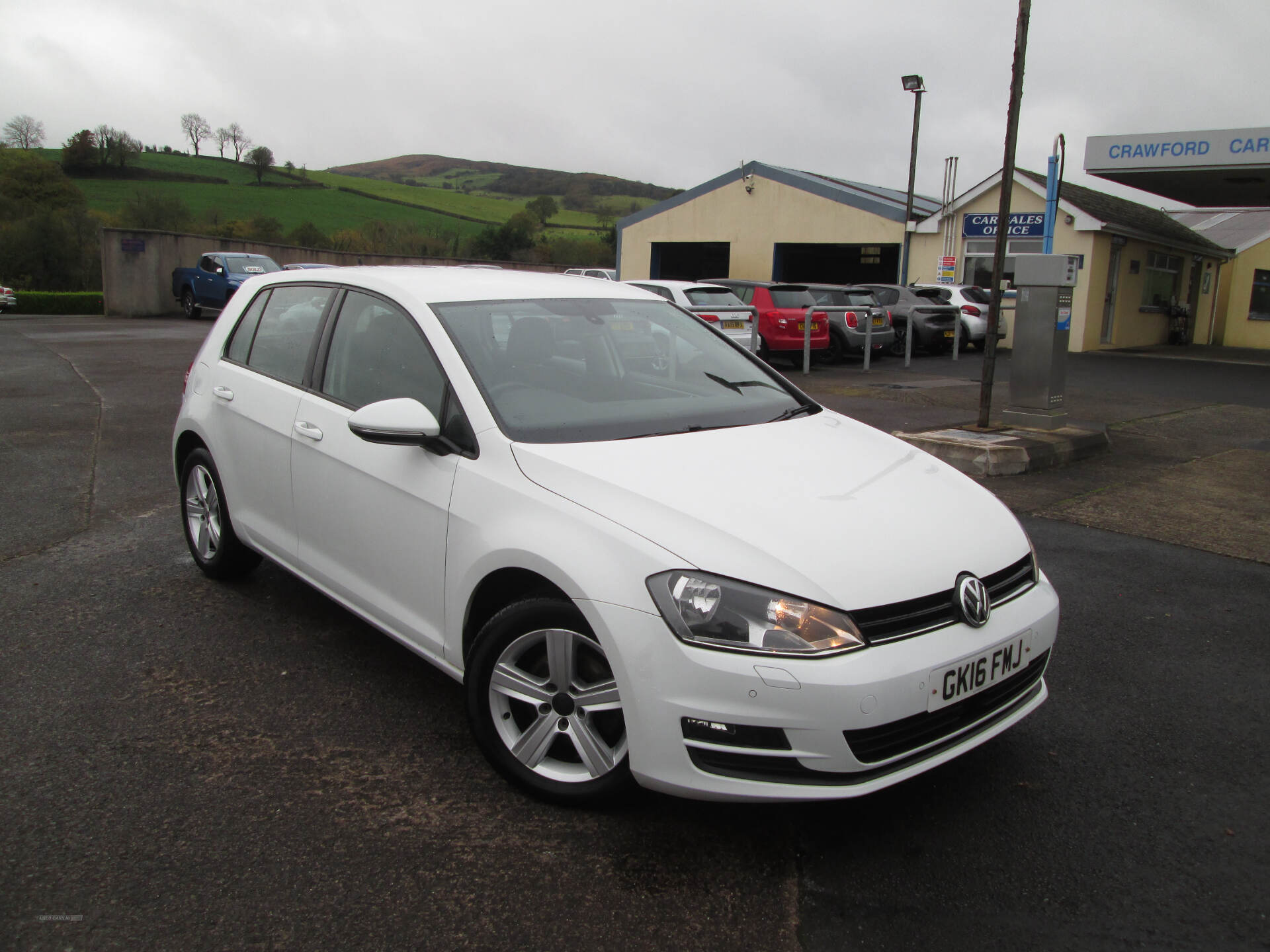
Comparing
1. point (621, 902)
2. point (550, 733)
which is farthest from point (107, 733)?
point (621, 902)

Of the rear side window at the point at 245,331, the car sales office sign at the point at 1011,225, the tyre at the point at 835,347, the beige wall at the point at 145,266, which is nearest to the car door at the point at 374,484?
the rear side window at the point at 245,331

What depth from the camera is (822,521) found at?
9.11 feet

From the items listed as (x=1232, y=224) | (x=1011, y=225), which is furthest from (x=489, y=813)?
(x=1232, y=224)

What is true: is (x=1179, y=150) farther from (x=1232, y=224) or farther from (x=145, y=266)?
(x=145, y=266)

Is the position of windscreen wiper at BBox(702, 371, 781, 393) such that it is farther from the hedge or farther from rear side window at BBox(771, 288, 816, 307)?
the hedge

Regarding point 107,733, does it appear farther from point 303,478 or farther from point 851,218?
point 851,218

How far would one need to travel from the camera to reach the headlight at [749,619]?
2.48 m

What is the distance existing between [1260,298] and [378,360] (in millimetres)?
33331

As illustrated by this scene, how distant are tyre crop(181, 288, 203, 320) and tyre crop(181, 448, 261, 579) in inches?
1045

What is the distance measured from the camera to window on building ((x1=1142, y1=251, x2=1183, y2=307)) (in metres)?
26.4

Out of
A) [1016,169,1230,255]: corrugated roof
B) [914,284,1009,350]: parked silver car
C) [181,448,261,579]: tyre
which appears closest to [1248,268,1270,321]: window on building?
[1016,169,1230,255]: corrugated roof

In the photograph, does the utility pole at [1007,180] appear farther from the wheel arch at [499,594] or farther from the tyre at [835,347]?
the tyre at [835,347]

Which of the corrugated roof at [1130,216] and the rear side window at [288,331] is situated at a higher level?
the corrugated roof at [1130,216]

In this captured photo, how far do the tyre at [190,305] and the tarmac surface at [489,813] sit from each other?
26.2 metres
